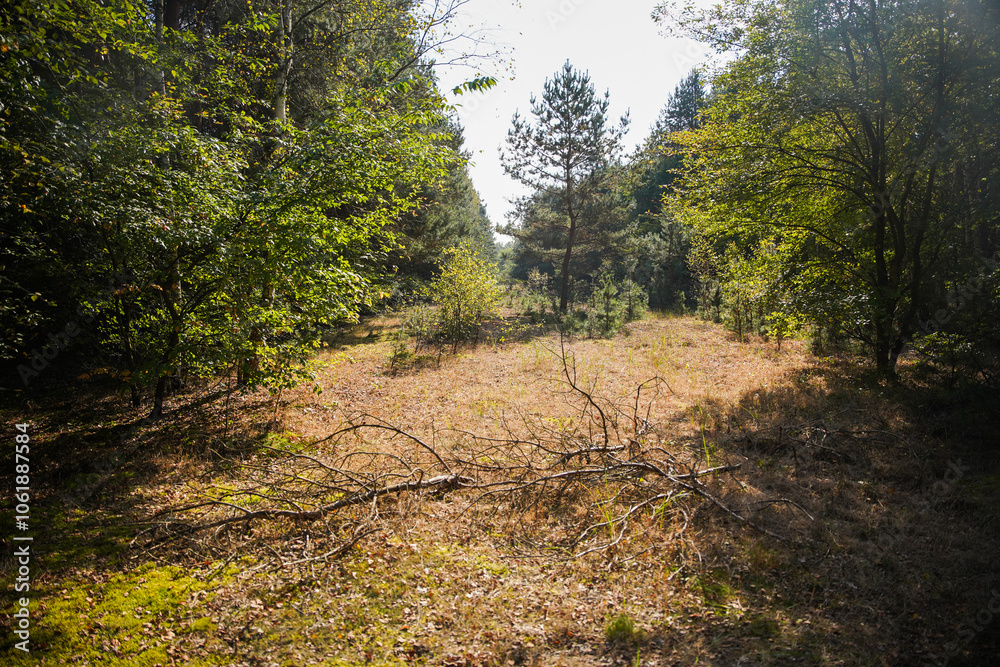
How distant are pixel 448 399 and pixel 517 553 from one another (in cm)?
544

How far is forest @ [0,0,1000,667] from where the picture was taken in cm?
336

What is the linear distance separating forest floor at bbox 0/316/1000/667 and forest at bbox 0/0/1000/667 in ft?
0.11

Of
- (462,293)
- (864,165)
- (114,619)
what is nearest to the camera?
(114,619)

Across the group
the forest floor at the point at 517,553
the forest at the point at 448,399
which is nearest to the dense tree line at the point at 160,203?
the forest at the point at 448,399

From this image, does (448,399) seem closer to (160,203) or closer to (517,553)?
(517,553)

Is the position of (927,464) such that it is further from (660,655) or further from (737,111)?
(737,111)

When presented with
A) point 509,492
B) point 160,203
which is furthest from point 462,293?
point 509,492

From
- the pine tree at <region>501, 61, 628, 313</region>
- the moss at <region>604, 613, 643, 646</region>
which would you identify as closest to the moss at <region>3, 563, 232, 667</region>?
the moss at <region>604, 613, 643, 646</region>

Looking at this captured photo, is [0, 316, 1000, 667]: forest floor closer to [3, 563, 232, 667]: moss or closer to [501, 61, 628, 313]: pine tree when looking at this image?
[3, 563, 232, 667]: moss

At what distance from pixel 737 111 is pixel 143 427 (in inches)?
493

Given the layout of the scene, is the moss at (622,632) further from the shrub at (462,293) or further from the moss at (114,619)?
the shrub at (462,293)

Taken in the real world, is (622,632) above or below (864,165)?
below

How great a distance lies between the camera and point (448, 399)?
952 cm

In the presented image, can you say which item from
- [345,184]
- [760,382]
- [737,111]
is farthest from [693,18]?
[345,184]
